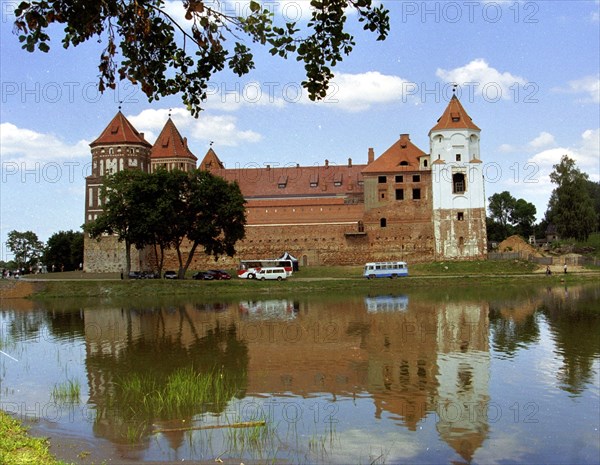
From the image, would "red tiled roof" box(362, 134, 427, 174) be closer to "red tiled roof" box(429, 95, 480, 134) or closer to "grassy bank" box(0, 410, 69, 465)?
"red tiled roof" box(429, 95, 480, 134)

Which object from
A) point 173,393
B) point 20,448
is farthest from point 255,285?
point 20,448

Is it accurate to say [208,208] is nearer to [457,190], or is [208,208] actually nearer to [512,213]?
[457,190]

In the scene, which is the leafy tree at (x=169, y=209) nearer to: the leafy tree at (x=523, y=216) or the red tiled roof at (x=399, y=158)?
the red tiled roof at (x=399, y=158)

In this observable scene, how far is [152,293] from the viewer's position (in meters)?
43.4

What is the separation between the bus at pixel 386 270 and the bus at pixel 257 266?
7.25m

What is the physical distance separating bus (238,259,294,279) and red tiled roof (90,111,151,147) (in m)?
16.8

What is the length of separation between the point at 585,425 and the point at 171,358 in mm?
11082

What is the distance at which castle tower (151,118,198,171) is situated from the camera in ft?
221

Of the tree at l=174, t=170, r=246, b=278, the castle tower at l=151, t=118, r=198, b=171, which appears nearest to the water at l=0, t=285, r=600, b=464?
the tree at l=174, t=170, r=246, b=278

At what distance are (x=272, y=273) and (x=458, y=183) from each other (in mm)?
23027

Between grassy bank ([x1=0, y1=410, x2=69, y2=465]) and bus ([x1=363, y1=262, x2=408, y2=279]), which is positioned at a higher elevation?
bus ([x1=363, y1=262, x2=408, y2=279])

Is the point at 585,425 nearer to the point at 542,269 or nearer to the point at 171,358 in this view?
the point at 171,358

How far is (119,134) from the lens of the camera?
62.8 m

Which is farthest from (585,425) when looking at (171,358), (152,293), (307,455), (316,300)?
(152,293)
